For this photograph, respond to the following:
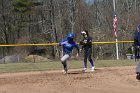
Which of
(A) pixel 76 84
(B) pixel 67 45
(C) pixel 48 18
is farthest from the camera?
(C) pixel 48 18

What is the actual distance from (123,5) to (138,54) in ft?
166

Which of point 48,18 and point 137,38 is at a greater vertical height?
point 48,18

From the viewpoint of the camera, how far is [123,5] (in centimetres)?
6706

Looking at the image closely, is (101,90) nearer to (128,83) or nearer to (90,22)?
(128,83)

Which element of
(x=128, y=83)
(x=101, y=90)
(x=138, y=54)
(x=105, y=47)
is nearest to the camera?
(x=101, y=90)

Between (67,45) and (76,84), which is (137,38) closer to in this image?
(76,84)

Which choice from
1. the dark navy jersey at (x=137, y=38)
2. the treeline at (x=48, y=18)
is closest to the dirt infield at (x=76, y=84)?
the dark navy jersey at (x=137, y=38)

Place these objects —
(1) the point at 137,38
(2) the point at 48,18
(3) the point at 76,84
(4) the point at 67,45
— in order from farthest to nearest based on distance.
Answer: (2) the point at 48,18 → (4) the point at 67,45 → (1) the point at 137,38 → (3) the point at 76,84

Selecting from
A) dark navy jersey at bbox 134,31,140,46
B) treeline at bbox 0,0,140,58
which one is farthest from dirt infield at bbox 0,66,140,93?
treeline at bbox 0,0,140,58

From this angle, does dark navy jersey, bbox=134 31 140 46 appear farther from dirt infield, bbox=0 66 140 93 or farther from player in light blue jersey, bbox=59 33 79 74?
player in light blue jersey, bbox=59 33 79 74

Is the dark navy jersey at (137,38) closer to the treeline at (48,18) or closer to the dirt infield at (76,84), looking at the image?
the dirt infield at (76,84)

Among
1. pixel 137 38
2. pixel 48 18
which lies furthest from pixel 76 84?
pixel 48 18

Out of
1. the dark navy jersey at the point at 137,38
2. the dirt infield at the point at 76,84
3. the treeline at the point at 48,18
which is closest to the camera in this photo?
the dirt infield at the point at 76,84

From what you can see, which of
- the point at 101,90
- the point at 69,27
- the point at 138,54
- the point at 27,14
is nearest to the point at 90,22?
the point at 69,27
